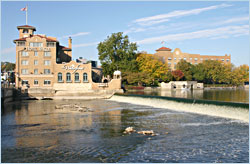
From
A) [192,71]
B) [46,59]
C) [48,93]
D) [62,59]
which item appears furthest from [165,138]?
[192,71]

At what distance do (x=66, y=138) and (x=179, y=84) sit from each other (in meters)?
79.5

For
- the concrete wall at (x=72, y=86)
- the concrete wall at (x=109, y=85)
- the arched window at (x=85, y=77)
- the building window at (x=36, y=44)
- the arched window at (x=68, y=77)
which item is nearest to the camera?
Answer: the concrete wall at (x=109, y=85)

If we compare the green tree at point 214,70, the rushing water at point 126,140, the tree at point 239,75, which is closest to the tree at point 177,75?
the green tree at point 214,70

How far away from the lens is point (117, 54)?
274ft

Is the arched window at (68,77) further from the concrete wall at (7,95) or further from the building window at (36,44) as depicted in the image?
the concrete wall at (7,95)

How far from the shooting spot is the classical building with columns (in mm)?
69762

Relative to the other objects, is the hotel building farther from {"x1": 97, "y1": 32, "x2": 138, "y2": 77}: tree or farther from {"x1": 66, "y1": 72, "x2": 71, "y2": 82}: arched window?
{"x1": 66, "y1": 72, "x2": 71, "y2": 82}: arched window

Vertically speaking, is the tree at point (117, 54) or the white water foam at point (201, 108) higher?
the tree at point (117, 54)

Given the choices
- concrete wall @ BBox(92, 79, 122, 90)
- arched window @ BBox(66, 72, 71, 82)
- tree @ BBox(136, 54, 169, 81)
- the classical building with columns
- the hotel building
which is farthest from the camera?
the hotel building

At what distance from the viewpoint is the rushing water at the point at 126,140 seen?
53.0 ft

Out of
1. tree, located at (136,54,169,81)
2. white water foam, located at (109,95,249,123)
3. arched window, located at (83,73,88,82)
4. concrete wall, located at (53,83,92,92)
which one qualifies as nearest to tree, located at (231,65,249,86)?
tree, located at (136,54,169,81)

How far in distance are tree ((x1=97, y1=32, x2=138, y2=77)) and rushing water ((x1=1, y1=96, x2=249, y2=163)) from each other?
54163mm

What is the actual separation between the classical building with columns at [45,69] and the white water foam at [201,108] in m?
26.2

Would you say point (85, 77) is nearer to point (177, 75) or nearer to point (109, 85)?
point (109, 85)
